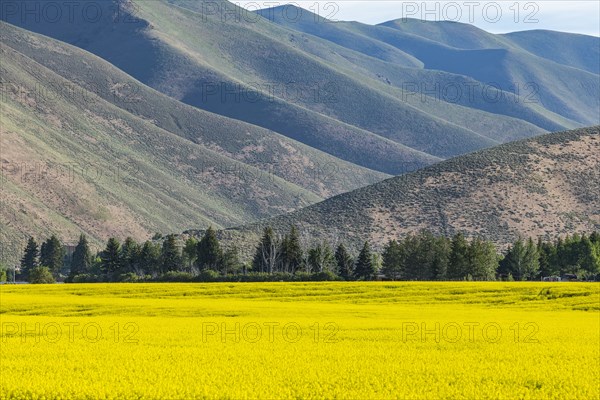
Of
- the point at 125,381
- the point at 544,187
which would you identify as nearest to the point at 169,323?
the point at 125,381

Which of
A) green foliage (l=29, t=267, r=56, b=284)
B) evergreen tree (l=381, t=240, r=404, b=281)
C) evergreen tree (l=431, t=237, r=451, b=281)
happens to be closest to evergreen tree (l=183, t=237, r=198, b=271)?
green foliage (l=29, t=267, r=56, b=284)

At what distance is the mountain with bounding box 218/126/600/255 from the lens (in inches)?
6811

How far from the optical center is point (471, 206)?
18138 centimetres

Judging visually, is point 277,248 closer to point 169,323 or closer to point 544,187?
point 169,323

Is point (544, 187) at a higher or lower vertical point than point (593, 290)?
higher

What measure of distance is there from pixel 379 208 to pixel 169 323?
13744cm

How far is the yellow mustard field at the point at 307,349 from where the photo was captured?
2647cm

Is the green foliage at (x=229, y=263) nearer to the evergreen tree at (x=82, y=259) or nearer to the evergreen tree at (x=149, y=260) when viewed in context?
the evergreen tree at (x=149, y=260)

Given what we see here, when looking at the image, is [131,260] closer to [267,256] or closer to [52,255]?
[267,256]

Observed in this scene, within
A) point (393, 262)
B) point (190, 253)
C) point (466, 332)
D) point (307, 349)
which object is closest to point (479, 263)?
point (393, 262)

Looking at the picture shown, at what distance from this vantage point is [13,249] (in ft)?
606

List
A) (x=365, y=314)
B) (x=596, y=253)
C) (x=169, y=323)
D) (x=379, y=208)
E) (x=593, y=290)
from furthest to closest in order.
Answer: (x=379, y=208), (x=596, y=253), (x=593, y=290), (x=365, y=314), (x=169, y=323)

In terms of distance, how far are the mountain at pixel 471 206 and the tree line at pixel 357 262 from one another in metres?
42.9

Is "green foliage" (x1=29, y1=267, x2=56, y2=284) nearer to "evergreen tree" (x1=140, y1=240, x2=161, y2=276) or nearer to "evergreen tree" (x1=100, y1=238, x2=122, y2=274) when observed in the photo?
"evergreen tree" (x1=100, y1=238, x2=122, y2=274)
